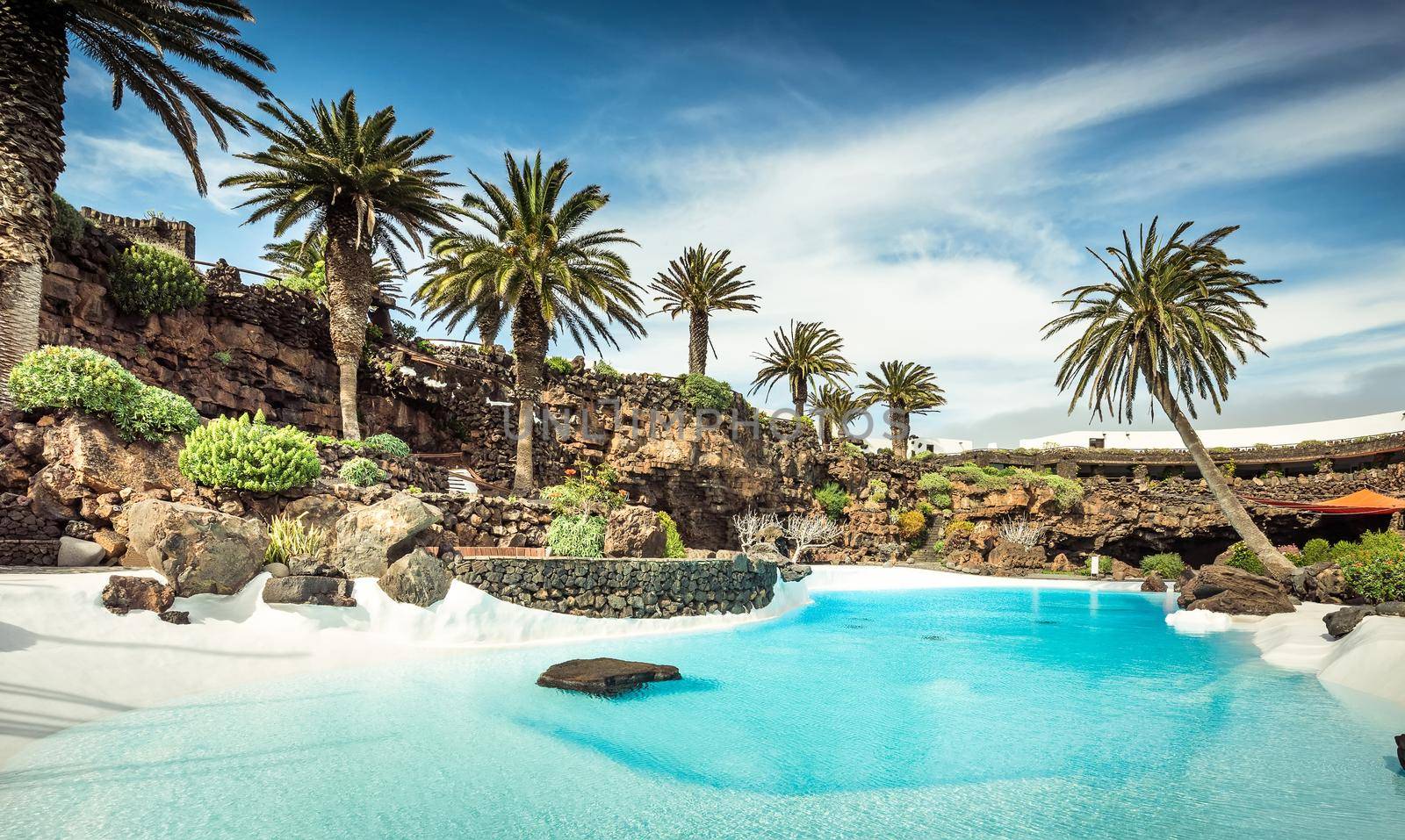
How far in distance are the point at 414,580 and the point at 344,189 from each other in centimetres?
1510

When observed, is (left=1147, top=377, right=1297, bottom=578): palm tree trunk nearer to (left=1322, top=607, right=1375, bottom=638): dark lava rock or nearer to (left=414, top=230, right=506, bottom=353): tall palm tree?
(left=1322, top=607, right=1375, bottom=638): dark lava rock

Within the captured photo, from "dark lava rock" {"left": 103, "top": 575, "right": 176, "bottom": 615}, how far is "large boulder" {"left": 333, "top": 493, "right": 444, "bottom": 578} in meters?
3.04

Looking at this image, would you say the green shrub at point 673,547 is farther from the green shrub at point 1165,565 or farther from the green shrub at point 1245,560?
the green shrub at point 1165,565

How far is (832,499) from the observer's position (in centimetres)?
3644

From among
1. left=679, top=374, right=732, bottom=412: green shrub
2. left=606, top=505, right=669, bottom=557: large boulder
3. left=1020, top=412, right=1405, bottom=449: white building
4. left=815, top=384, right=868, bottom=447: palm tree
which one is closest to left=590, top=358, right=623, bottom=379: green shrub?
left=679, top=374, right=732, bottom=412: green shrub

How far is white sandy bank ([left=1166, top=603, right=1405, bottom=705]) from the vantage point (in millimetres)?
10062

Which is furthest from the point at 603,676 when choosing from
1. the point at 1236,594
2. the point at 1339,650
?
the point at 1236,594

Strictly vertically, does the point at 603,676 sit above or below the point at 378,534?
below

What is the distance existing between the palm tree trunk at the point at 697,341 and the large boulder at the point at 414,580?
2083 centimetres

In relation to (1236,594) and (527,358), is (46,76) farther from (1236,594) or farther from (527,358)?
(1236,594)

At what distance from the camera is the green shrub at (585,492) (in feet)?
57.5

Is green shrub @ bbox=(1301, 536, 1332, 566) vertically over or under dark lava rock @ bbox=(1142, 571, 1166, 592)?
over

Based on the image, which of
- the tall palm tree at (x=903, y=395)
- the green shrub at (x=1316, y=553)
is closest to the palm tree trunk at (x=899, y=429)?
the tall palm tree at (x=903, y=395)

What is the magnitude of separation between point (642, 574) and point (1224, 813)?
11.1 m
